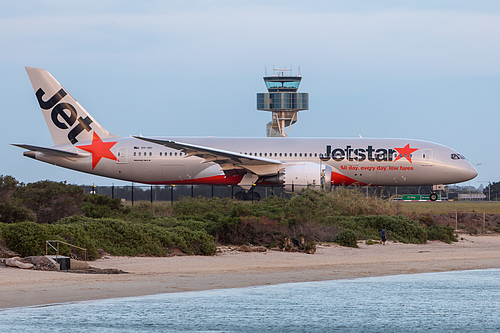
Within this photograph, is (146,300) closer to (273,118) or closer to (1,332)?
(1,332)

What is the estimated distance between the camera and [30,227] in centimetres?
1789

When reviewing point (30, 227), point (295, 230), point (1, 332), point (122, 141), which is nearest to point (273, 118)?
point (122, 141)

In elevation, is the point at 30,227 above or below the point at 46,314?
above

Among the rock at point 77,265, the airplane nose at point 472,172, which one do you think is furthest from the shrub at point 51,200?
the airplane nose at point 472,172

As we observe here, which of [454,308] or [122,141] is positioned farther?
[122,141]

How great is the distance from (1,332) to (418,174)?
100 ft

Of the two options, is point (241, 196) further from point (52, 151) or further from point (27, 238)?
point (27, 238)

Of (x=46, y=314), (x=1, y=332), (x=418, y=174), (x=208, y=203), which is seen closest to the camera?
(x=1, y=332)

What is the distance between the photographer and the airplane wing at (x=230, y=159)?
35.4 meters

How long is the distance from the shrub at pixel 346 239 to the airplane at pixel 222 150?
13361mm

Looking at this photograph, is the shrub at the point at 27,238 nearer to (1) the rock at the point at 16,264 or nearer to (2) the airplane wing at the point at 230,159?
(1) the rock at the point at 16,264

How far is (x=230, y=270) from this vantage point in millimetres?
17922

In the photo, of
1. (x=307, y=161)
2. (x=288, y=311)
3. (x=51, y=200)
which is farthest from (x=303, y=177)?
(x=288, y=311)

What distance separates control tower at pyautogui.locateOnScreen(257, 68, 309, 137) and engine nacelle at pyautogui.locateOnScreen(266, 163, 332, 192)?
54054 mm
